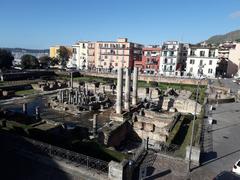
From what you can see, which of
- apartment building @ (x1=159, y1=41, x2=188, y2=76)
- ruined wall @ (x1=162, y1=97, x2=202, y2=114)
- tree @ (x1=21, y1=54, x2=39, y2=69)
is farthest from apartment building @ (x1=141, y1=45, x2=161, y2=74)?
tree @ (x1=21, y1=54, x2=39, y2=69)

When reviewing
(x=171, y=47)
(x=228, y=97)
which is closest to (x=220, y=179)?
(x=228, y=97)

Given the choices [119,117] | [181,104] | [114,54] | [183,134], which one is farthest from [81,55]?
[183,134]

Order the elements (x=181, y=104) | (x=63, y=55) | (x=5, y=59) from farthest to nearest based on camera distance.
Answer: (x=63, y=55), (x=5, y=59), (x=181, y=104)

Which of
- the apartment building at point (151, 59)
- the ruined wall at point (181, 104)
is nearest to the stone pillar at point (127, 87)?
the ruined wall at point (181, 104)

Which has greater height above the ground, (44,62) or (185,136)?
(44,62)

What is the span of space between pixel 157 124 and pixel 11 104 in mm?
29273

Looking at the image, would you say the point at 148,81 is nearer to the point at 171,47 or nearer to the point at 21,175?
the point at 171,47

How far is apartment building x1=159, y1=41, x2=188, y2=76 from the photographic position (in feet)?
250

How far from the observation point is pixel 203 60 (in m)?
70.6

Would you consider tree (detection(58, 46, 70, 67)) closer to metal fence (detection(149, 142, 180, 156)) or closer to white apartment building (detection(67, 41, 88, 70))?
white apartment building (detection(67, 41, 88, 70))

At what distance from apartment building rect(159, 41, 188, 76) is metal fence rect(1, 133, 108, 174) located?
216 ft

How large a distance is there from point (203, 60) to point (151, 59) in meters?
20.0

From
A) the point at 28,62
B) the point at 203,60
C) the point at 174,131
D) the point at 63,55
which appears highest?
the point at 63,55

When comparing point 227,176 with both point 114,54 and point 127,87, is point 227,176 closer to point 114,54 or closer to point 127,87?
point 127,87
